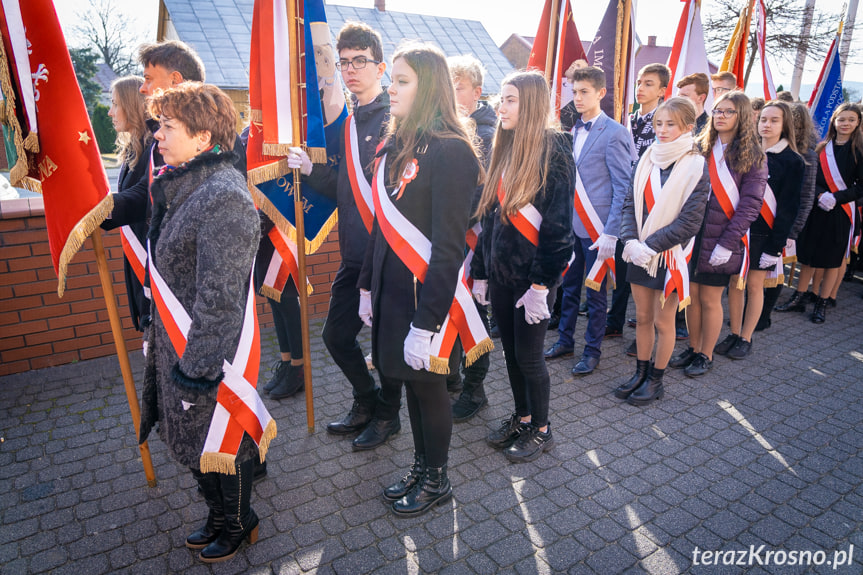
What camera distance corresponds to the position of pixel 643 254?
3.86 m

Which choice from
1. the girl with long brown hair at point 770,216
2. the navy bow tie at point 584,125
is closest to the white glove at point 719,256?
the girl with long brown hair at point 770,216

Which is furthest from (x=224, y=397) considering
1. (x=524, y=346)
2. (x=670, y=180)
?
(x=670, y=180)

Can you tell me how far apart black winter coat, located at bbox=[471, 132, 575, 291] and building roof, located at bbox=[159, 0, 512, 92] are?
12.8m

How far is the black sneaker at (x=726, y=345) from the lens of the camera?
5.05 meters

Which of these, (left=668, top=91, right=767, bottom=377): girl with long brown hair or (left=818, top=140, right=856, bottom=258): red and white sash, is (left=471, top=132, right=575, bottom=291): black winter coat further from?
(left=818, top=140, right=856, bottom=258): red and white sash

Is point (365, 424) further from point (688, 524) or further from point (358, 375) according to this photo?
point (688, 524)

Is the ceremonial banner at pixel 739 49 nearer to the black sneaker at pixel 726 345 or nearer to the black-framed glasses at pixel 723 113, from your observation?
the black-framed glasses at pixel 723 113

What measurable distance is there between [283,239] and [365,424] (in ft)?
4.42

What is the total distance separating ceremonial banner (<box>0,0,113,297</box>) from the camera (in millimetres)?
2592

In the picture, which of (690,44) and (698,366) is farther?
(690,44)

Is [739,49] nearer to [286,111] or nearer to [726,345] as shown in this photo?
[726,345]

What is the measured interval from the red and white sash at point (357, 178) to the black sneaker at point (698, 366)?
9.76 ft

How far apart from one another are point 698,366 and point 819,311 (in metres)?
2.39

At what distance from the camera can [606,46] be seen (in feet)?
18.7
